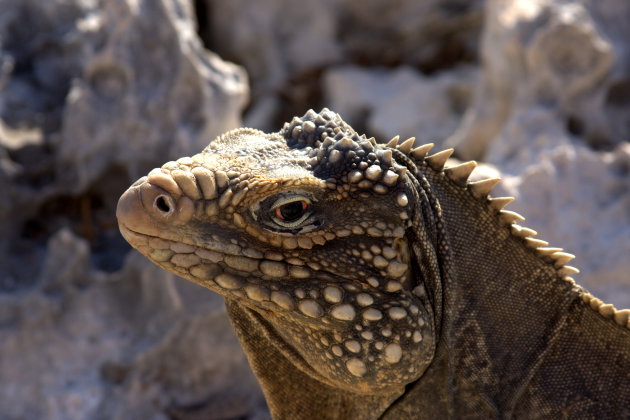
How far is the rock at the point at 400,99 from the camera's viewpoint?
714 cm

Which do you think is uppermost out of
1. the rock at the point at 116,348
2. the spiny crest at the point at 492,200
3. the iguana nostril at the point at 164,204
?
the spiny crest at the point at 492,200

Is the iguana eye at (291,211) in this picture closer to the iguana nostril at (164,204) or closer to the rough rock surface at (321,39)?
the iguana nostril at (164,204)

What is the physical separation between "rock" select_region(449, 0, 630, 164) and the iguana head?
291cm

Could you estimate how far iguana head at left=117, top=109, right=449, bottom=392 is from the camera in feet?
6.51

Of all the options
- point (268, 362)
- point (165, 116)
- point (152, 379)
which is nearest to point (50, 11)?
point (165, 116)

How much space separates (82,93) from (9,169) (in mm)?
643

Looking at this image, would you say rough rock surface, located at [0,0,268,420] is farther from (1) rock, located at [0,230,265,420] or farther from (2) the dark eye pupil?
(2) the dark eye pupil

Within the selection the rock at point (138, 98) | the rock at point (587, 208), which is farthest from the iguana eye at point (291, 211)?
the rock at point (138, 98)

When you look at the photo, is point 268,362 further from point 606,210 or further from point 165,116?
point 606,210

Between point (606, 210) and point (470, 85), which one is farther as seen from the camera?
point (470, 85)

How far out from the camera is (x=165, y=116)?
4.49m

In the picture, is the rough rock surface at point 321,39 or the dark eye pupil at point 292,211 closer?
the dark eye pupil at point 292,211

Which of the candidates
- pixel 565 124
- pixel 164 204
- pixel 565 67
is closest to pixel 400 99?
pixel 565 67

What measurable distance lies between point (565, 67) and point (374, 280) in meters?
3.55
